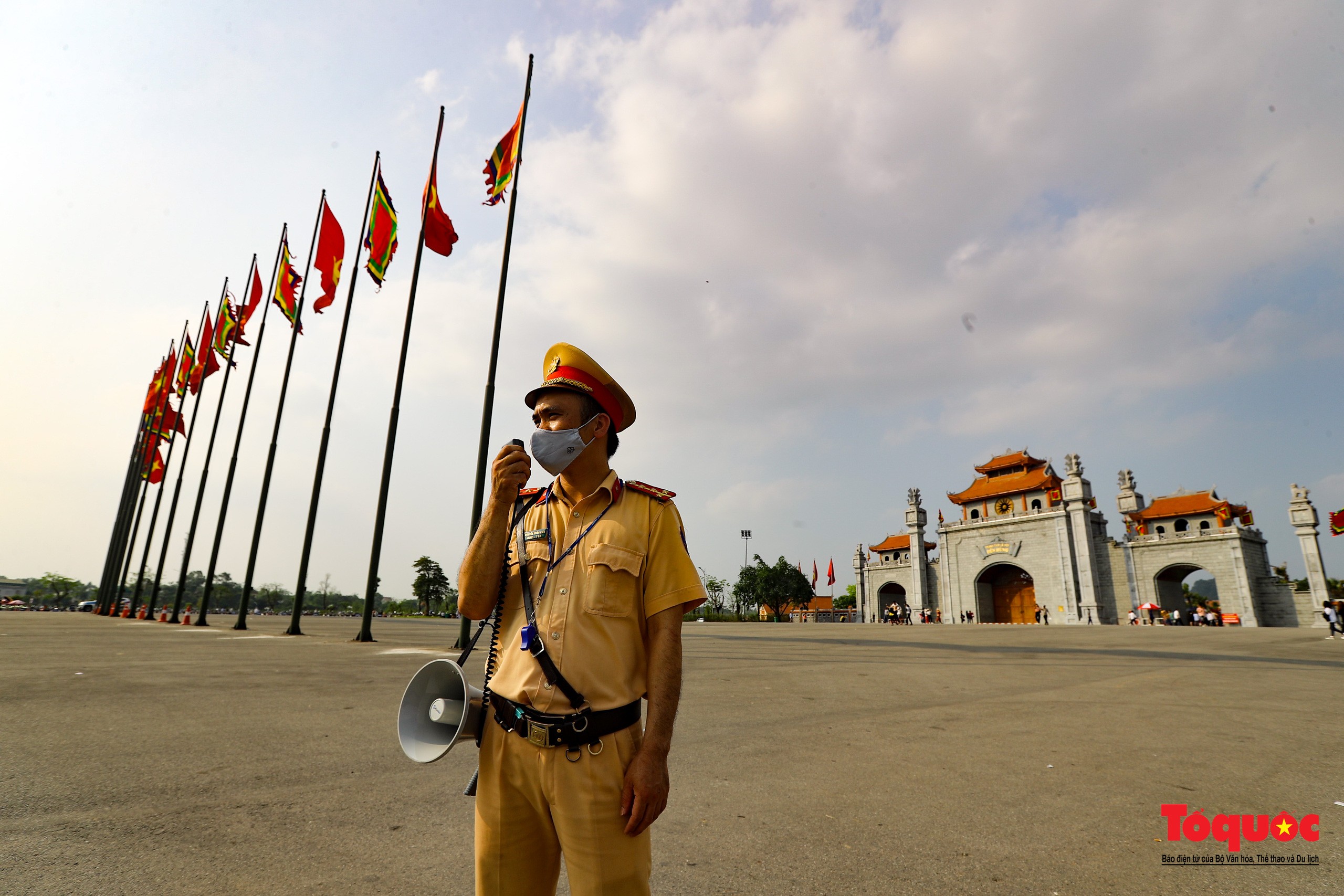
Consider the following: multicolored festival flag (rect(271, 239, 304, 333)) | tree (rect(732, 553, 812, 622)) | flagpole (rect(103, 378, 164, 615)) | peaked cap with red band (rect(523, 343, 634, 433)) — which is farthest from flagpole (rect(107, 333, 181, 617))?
tree (rect(732, 553, 812, 622))

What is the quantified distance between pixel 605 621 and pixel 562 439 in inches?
24.4

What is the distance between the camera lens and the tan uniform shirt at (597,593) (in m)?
1.81

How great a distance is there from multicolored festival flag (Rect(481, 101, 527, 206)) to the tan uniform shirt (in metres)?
14.8

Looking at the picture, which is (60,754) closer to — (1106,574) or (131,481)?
(131,481)

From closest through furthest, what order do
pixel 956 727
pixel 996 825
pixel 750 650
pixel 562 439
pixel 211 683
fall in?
pixel 562 439, pixel 996 825, pixel 956 727, pixel 211 683, pixel 750 650

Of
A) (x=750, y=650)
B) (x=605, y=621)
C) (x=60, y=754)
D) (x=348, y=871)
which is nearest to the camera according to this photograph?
(x=605, y=621)

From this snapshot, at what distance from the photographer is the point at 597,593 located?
1.90m

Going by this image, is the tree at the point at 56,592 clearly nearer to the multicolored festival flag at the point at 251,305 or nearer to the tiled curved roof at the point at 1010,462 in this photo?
the multicolored festival flag at the point at 251,305

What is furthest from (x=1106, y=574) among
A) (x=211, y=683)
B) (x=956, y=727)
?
(x=211, y=683)

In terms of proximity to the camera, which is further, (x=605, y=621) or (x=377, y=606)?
(x=377, y=606)

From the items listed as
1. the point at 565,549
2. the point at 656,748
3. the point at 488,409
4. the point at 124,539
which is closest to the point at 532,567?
the point at 565,549

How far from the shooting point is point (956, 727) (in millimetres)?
6301

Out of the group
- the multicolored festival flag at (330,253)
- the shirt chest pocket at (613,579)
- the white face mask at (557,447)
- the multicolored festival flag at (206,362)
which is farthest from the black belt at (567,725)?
the multicolored festival flag at (206,362)

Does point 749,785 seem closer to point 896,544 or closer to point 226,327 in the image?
point 226,327
